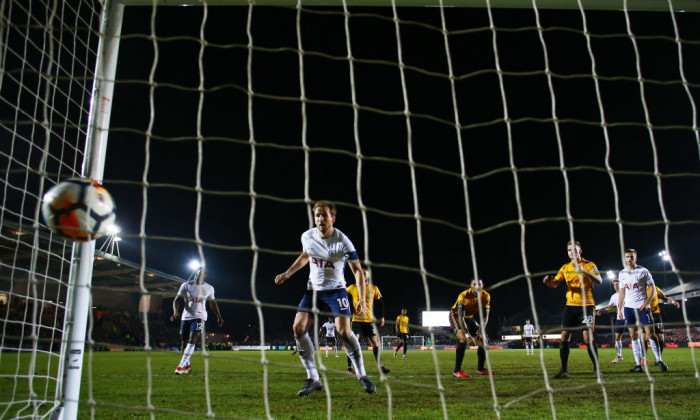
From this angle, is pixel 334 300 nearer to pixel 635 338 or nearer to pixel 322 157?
pixel 635 338

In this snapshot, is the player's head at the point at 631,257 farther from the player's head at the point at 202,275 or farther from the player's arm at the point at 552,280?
the player's head at the point at 202,275

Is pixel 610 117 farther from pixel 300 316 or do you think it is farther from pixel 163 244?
pixel 163 244

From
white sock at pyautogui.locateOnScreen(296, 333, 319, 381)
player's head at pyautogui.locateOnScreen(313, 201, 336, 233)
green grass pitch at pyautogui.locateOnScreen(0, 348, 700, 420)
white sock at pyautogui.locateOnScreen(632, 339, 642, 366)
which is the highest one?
player's head at pyautogui.locateOnScreen(313, 201, 336, 233)

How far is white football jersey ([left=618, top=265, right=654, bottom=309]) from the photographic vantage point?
741 cm

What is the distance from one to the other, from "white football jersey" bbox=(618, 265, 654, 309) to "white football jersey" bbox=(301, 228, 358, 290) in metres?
4.92

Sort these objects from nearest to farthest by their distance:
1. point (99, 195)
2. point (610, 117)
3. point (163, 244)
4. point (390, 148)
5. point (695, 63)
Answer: point (99, 195) → point (695, 63) → point (610, 117) → point (390, 148) → point (163, 244)

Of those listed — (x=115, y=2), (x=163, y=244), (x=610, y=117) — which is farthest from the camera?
(x=163, y=244)

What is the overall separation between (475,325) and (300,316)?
4353 millimetres

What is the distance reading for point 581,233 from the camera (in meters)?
34.8

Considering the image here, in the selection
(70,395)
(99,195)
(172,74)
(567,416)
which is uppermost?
(172,74)

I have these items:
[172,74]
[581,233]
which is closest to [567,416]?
[172,74]

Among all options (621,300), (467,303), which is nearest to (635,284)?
(621,300)

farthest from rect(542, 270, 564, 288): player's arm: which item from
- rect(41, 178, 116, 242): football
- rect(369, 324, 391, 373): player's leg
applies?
rect(41, 178, 116, 242): football

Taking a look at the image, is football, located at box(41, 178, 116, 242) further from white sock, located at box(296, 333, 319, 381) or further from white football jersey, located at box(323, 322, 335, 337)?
white football jersey, located at box(323, 322, 335, 337)
